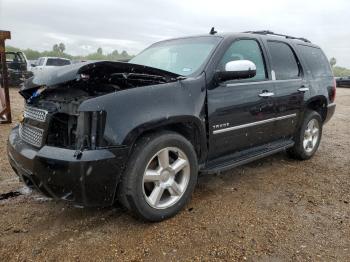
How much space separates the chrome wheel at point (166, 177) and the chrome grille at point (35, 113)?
98cm

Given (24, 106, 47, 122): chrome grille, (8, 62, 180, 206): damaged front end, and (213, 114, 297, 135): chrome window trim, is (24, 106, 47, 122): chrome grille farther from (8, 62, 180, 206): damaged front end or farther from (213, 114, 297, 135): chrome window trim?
(213, 114, 297, 135): chrome window trim

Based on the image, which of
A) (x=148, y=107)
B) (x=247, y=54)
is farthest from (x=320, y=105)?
(x=148, y=107)

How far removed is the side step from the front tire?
1.10 ft

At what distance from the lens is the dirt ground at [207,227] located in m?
2.82

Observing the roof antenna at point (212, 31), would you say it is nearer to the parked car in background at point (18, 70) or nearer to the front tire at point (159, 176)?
the front tire at point (159, 176)

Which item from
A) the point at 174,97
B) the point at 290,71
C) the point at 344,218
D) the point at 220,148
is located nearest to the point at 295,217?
the point at 344,218

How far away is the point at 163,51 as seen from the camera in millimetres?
4512

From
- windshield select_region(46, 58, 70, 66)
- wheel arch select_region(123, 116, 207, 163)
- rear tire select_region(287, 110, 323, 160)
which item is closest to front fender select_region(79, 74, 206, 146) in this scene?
wheel arch select_region(123, 116, 207, 163)

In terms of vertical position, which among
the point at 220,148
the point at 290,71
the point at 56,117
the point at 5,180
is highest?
the point at 290,71

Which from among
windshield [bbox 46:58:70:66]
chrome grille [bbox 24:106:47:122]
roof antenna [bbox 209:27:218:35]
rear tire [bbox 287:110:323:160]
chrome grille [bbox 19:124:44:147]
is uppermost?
roof antenna [bbox 209:27:218:35]

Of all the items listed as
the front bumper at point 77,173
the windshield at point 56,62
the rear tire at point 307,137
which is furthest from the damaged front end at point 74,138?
the windshield at point 56,62

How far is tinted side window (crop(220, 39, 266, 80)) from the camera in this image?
157 inches

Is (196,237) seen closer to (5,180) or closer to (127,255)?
(127,255)

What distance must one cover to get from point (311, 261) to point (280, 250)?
24 cm
